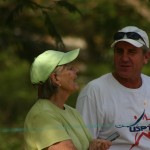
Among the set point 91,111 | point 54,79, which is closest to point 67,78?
point 54,79

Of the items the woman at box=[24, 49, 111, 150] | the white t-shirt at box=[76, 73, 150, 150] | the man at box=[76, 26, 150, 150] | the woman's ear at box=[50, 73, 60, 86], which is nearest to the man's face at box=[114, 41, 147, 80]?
the man at box=[76, 26, 150, 150]

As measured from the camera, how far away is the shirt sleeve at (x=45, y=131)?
3382 millimetres

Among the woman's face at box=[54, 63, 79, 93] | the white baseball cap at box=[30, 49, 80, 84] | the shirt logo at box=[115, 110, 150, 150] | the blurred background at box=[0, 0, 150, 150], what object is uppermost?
the white baseball cap at box=[30, 49, 80, 84]

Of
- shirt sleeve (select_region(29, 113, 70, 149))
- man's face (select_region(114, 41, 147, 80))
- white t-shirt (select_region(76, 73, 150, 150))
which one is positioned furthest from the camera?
man's face (select_region(114, 41, 147, 80))

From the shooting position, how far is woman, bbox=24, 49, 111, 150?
3.40 m

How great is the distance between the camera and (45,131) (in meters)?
3.38

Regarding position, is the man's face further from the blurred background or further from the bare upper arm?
the blurred background

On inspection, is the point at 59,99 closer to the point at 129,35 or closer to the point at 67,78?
the point at 67,78

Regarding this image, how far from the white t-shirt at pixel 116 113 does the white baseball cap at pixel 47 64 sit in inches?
31.1

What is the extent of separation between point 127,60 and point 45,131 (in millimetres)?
1374

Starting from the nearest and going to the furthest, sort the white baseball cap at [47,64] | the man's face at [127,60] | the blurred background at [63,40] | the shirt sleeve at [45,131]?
the shirt sleeve at [45,131] → the white baseball cap at [47,64] → the man's face at [127,60] → the blurred background at [63,40]

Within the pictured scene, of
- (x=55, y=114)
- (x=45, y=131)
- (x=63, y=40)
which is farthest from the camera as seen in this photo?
(x=63, y=40)

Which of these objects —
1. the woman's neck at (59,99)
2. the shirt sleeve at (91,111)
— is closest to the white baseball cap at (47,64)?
the woman's neck at (59,99)

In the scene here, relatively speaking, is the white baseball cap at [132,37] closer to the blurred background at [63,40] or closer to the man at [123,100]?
the man at [123,100]
